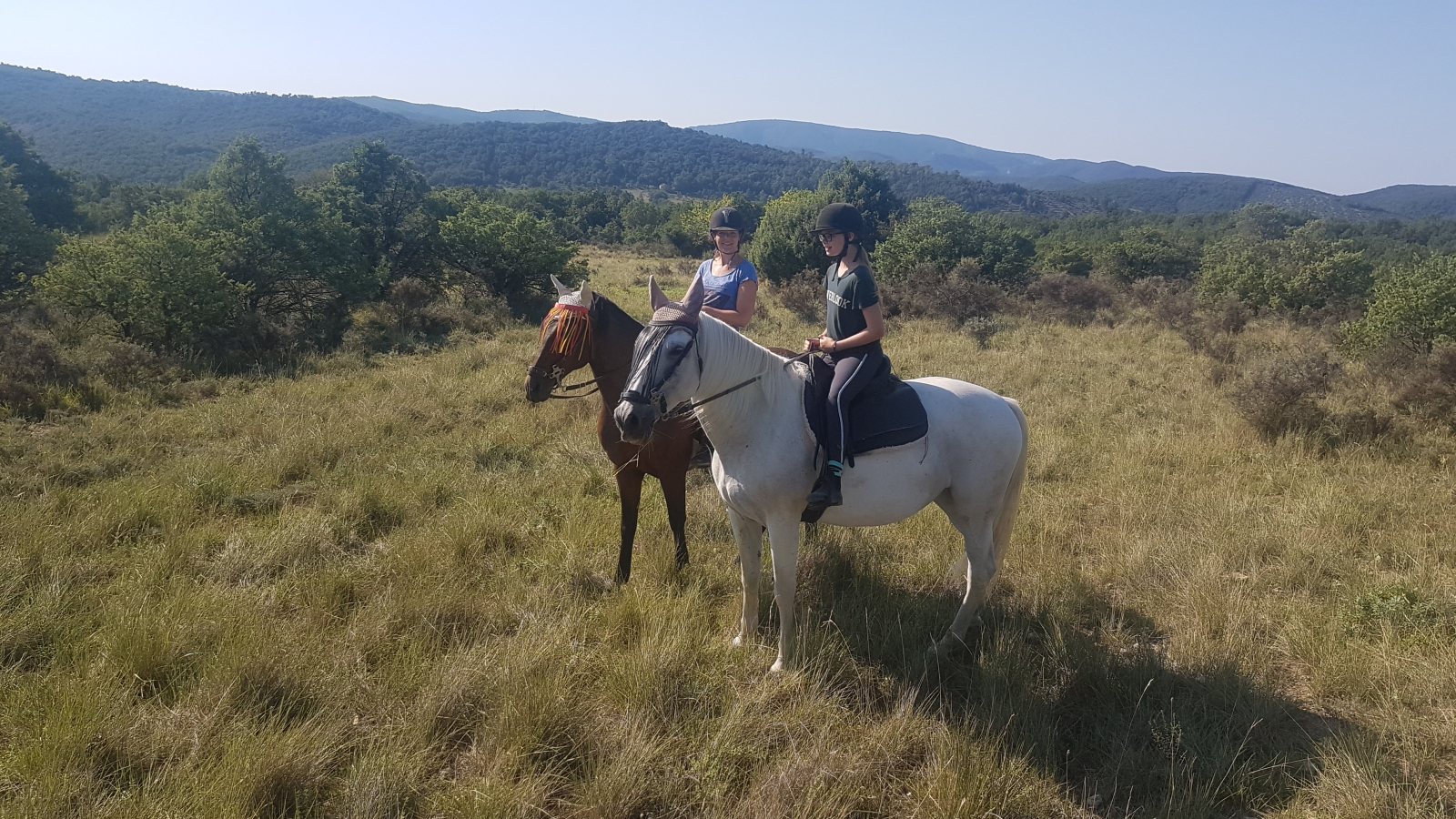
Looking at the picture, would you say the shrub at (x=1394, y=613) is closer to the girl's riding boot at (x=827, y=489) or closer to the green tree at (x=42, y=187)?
the girl's riding boot at (x=827, y=489)

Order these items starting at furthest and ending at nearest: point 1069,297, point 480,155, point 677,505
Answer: point 480,155
point 1069,297
point 677,505

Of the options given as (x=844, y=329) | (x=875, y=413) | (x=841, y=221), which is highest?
(x=841, y=221)

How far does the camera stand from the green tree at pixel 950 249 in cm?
2044

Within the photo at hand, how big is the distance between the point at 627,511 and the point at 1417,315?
11.8 metres

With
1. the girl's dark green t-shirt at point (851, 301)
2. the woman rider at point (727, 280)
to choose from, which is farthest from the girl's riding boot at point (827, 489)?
the woman rider at point (727, 280)

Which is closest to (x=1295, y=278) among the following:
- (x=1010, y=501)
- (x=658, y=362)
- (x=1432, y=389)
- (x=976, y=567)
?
(x=1432, y=389)

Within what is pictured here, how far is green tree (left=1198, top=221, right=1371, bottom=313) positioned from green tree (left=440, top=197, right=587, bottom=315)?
18005 mm

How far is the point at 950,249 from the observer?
68.8ft

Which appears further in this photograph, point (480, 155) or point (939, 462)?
point (480, 155)

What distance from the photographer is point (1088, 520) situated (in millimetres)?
5668

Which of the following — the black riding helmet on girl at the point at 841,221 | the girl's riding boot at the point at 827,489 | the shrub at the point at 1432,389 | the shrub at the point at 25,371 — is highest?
the black riding helmet on girl at the point at 841,221

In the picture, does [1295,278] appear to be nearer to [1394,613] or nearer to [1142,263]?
[1142,263]

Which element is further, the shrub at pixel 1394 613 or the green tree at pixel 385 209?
the green tree at pixel 385 209

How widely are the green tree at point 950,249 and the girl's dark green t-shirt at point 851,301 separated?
17.0m
